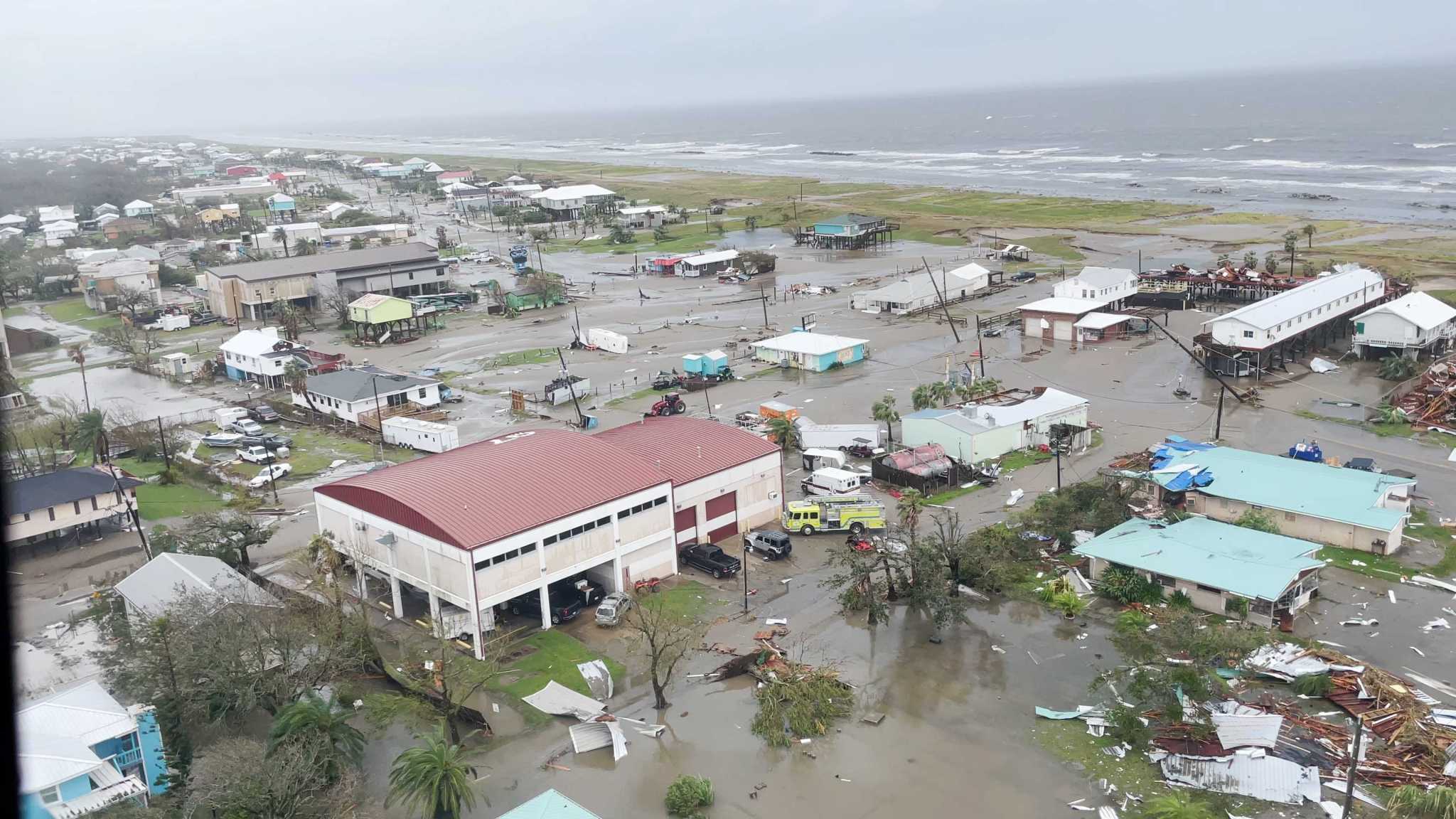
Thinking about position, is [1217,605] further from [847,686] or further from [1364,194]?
[1364,194]

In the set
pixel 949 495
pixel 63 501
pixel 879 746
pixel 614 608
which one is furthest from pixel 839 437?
pixel 63 501

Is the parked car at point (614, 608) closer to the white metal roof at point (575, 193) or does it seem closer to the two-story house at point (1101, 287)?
the two-story house at point (1101, 287)

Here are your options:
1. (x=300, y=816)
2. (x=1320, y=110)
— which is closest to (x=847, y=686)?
(x=300, y=816)

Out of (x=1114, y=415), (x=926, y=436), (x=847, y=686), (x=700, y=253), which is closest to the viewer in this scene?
(x=847, y=686)

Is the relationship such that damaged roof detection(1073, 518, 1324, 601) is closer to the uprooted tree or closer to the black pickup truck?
the black pickup truck

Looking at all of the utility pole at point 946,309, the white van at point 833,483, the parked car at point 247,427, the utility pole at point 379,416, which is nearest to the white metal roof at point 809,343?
the utility pole at point 946,309

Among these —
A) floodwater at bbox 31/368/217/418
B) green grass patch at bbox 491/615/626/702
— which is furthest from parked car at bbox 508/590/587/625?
floodwater at bbox 31/368/217/418
